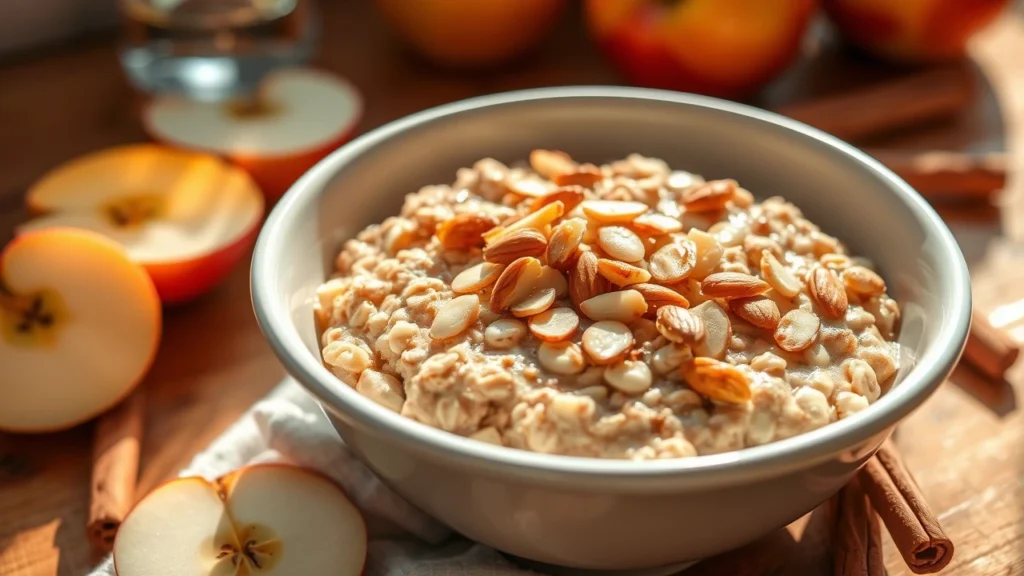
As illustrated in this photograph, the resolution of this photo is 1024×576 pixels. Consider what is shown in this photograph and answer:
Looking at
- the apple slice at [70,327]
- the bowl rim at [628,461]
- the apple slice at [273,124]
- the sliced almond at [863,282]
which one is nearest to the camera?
the bowl rim at [628,461]

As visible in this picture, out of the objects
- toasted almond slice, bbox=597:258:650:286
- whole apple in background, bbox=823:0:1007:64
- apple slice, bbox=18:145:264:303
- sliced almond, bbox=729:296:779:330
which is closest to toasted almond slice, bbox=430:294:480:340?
toasted almond slice, bbox=597:258:650:286

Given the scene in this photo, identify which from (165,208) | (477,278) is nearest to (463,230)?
(477,278)

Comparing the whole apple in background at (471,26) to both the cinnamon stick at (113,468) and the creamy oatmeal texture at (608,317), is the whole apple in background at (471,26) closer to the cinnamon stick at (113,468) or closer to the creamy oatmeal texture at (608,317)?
the creamy oatmeal texture at (608,317)

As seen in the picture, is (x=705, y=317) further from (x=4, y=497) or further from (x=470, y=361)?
(x=4, y=497)

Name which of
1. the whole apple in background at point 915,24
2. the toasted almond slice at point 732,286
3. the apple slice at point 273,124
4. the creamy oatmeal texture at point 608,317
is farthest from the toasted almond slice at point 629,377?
the whole apple in background at point 915,24

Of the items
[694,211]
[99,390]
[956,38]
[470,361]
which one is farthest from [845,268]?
[956,38]

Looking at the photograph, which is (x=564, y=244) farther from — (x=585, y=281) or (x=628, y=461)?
(x=628, y=461)
